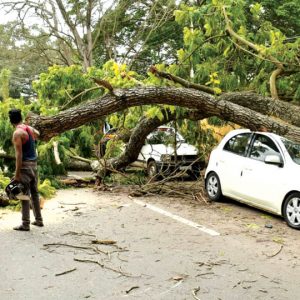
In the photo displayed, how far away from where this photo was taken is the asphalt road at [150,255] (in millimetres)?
4871

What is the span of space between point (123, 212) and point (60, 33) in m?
21.5

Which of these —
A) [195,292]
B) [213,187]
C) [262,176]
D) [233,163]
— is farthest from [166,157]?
[195,292]

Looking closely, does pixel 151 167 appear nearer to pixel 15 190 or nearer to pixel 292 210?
pixel 292 210

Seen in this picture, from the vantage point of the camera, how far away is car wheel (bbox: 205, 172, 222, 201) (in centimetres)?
972

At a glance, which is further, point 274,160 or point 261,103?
point 261,103

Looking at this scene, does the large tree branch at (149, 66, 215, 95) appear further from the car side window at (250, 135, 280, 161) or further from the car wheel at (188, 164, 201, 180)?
the car wheel at (188, 164, 201, 180)

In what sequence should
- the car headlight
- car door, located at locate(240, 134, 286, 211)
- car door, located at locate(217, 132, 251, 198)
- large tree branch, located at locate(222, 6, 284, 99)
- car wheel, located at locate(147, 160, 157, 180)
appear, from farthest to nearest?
car wheel, located at locate(147, 160, 157, 180) → the car headlight → large tree branch, located at locate(222, 6, 284, 99) → car door, located at locate(217, 132, 251, 198) → car door, located at locate(240, 134, 286, 211)

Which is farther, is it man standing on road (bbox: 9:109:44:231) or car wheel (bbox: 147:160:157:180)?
car wheel (bbox: 147:160:157:180)

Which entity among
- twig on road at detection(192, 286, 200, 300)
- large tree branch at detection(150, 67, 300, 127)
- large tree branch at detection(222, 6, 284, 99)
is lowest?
twig on road at detection(192, 286, 200, 300)

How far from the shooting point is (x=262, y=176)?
8344 mm

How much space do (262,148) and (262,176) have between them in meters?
0.67

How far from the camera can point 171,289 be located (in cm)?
487

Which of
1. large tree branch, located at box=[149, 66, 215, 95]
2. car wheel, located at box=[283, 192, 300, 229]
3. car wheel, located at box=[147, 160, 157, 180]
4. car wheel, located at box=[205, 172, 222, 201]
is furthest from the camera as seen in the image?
car wheel, located at box=[147, 160, 157, 180]

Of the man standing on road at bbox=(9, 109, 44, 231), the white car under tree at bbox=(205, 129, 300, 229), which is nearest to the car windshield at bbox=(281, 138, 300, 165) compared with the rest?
the white car under tree at bbox=(205, 129, 300, 229)
